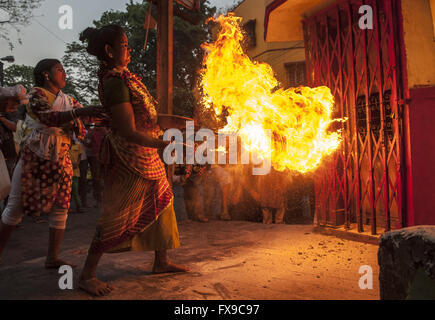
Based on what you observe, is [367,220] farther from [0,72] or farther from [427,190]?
[0,72]

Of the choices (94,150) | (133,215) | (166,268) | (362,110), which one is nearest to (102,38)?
(133,215)

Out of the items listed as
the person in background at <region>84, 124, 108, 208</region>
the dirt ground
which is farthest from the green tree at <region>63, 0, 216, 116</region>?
the dirt ground

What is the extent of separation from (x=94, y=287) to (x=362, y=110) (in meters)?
5.30

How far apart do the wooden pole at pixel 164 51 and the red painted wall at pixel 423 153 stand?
4258 mm

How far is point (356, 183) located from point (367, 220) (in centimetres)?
107

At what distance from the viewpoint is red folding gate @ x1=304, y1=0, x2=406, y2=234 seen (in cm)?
466

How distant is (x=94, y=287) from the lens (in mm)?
2805

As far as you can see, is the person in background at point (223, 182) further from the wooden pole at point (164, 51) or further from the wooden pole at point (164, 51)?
the wooden pole at point (164, 51)

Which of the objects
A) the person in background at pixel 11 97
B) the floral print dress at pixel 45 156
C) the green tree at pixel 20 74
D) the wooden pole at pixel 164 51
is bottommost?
the floral print dress at pixel 45 156

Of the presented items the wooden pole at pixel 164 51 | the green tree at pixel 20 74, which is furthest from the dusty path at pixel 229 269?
the green tree at pixel 20 74

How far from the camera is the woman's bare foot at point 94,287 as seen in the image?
110 inches

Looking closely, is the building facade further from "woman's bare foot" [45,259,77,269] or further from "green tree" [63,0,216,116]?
"green tree" [63,0,216,116]

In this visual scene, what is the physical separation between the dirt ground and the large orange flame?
1.39 m

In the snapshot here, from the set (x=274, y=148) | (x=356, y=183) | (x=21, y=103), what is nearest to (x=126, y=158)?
(x=21, y=103)
